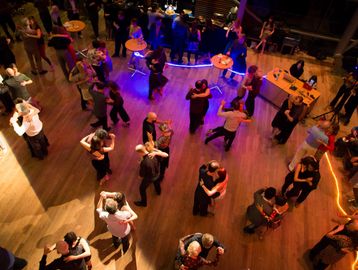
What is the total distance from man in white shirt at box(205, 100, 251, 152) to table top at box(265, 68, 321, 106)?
1.84 metres

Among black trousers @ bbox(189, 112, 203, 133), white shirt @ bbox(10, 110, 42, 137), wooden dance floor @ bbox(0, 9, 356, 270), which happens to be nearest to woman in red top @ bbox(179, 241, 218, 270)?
wooden dance floor @ bbox(0, 9, 356, 270)

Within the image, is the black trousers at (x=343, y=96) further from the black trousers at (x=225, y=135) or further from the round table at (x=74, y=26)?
the round table at (x=74, y=26)

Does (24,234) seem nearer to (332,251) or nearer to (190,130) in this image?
(190,130)

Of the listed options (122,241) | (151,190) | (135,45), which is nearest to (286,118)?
(151,190)

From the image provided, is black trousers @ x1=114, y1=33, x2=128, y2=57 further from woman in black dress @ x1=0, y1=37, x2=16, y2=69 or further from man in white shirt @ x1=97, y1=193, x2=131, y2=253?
man in white shirt @ x1=97, y1=193, x2=131, y2=253

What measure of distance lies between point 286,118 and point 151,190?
2776mm

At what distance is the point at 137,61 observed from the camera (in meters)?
7.50

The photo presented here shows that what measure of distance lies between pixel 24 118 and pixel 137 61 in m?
3.66

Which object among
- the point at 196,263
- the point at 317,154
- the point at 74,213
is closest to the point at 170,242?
the point at 196,263

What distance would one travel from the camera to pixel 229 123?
5.17 m

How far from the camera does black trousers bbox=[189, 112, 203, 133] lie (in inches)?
223

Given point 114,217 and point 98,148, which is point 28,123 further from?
point 114,217

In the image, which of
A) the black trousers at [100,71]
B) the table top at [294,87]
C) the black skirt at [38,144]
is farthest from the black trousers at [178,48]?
the black skirt at [38,144]

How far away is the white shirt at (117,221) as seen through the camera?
140 inches
